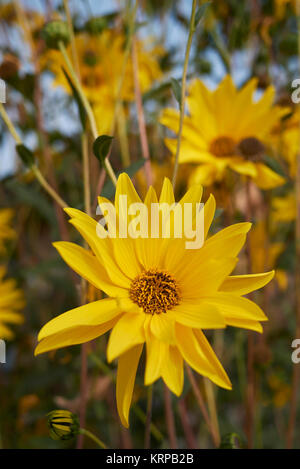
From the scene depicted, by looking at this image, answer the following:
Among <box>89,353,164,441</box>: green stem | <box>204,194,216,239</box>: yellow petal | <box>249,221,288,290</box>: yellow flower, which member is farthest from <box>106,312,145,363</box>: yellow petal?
<box>249,221,288,290</box>: yellow flower

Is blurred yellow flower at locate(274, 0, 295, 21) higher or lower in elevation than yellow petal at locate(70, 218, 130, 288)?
higher

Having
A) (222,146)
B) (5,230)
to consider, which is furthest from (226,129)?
(5,230)

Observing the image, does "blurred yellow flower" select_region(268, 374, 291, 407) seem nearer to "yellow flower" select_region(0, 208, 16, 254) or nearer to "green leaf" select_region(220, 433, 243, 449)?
"green leaf" select_region(220, 433, 243, 449)

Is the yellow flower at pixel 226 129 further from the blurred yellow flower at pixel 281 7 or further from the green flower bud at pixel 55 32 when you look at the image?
the blurred yellow flower at pixel 281 7

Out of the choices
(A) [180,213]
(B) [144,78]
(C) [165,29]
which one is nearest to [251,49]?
(C) [165,29]

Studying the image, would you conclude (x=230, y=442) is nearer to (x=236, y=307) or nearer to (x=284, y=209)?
(x=236, y=307)

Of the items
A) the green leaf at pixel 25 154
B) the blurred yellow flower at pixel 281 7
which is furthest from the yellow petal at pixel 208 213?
the blurred yellow flower at pixel 281 7

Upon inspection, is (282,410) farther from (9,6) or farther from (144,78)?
(9,6)
